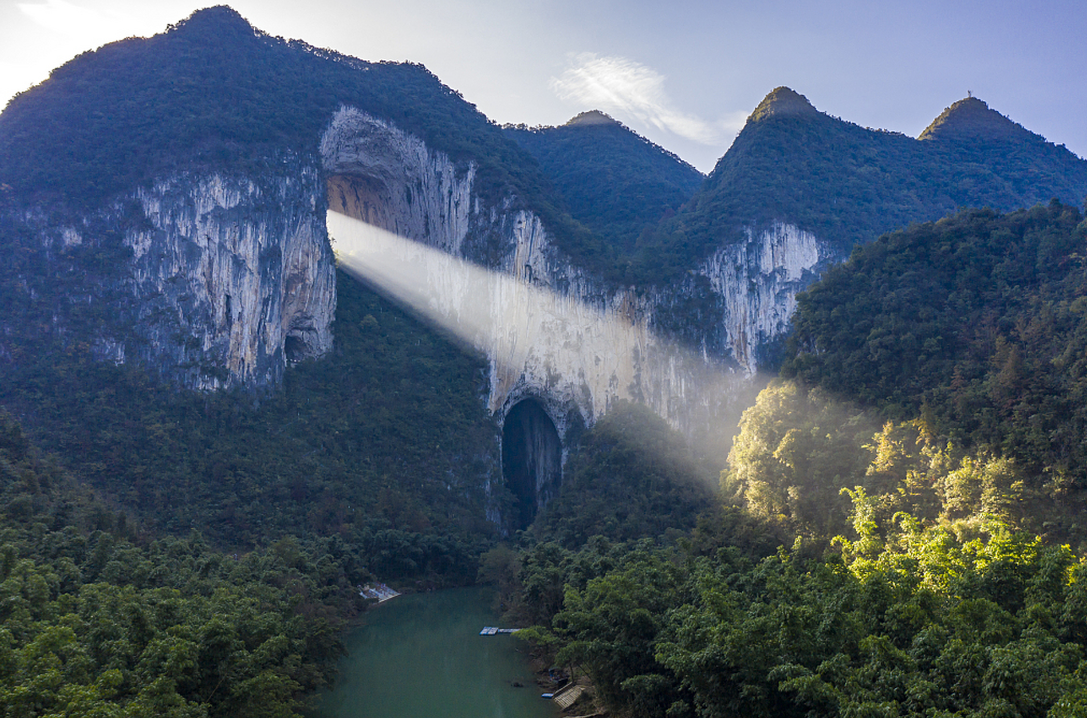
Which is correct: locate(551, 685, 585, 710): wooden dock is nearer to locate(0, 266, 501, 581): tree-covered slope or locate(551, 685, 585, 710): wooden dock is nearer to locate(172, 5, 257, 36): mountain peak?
locate(0, 266, 501, 581): tree-covered slope

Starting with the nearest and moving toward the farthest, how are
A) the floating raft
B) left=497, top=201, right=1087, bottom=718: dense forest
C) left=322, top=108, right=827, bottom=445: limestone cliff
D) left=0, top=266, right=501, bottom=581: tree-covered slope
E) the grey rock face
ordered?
left=497, top=201, right=1087, bottom=718: dense forest < the floating raft < left=0, top=266, right=501, bottom=581: tree-covered slope < the grey rock face < left=322, top=108, right=827, bottom=445: limestone cliff

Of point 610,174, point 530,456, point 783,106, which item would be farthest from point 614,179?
point 530,456

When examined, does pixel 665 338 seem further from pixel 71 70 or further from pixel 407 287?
pixel 71 70

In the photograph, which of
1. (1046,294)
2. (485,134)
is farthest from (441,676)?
(485,134)

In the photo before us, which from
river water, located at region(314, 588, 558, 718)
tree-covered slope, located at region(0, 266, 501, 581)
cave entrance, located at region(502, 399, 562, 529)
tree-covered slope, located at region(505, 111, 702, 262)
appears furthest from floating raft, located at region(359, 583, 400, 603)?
tree-covered slope, located at region(505, 111, 702, 262)

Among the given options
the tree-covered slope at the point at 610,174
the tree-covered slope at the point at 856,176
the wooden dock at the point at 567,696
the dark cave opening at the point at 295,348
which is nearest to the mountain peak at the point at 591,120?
the tree-covered slope at the point at 610,174

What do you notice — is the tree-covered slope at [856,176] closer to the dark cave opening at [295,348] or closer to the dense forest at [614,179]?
the dense forest at [614,179]
